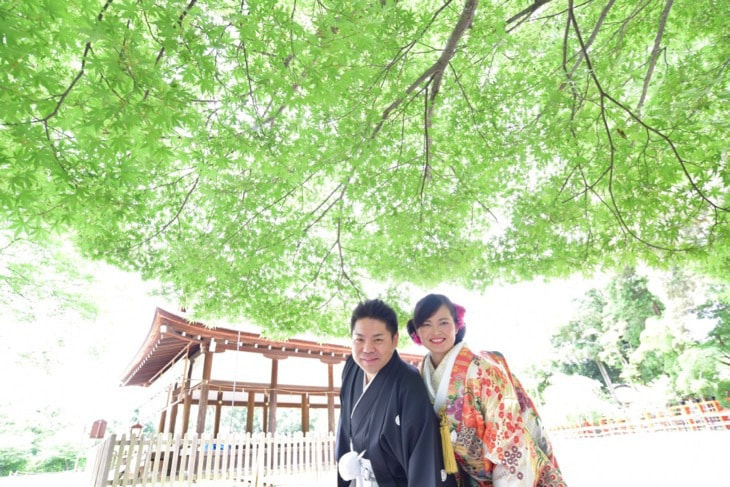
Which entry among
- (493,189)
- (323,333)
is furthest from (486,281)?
(323,333)

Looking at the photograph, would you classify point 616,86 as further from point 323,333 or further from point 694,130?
point 323,333

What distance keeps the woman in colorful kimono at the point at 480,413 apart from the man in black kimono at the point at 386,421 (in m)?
0.11

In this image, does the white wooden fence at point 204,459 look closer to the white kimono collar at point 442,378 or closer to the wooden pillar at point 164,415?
the wooden pillar at point 164,415

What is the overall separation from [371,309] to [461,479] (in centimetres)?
102

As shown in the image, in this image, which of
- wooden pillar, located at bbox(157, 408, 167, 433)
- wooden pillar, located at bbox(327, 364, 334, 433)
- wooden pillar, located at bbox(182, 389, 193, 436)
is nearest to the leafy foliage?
wooden pillar, located at bbox(327, 364, 334, 433)

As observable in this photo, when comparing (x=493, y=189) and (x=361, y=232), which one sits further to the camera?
(x=361, y=232)

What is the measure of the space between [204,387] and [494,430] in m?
8.98

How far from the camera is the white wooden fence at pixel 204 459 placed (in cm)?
673

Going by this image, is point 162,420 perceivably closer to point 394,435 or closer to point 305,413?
point 305,413

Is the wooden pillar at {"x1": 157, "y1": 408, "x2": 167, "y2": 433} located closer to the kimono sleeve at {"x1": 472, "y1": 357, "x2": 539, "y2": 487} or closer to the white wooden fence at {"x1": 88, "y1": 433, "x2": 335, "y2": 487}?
the white wooden fence at {"x1": 88, "y1": 433, "x2": 335, "y2": 487}

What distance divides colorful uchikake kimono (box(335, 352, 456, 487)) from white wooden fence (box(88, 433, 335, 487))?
609 centimetres

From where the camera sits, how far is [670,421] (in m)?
17.8

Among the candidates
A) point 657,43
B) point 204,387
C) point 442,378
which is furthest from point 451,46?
point 204,387

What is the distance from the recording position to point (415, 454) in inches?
77.8
